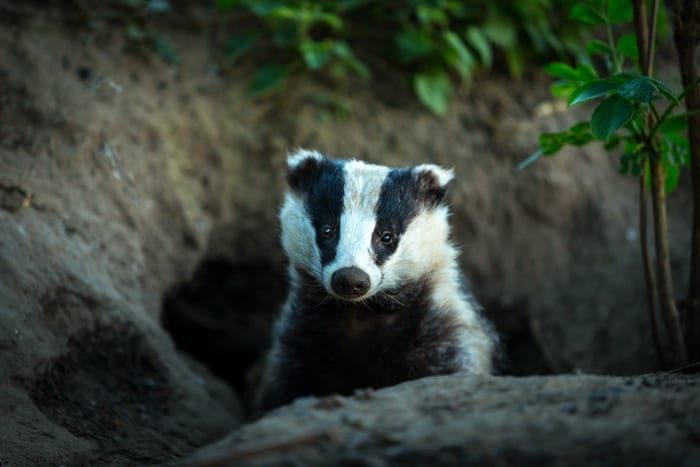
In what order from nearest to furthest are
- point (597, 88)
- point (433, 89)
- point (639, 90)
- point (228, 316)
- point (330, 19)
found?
point (639, 90)
point (597, 88)
point (330, 19)
point (433, 89)
point (228, 316)

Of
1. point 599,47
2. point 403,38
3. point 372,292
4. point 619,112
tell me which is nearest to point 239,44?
point 403,38

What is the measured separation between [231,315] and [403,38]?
2.70 metres

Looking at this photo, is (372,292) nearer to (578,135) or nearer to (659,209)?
(578,135)

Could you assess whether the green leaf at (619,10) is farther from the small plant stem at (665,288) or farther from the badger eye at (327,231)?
the badger eye at (327,231)

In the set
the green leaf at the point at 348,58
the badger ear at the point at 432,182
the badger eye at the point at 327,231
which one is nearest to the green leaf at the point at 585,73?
the badger ear at the point at 432,182

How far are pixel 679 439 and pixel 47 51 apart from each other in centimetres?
420

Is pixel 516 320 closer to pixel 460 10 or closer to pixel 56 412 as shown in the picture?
pixel 460 10

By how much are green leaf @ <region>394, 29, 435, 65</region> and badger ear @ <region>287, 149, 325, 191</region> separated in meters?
1.54

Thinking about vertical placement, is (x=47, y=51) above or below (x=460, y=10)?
below

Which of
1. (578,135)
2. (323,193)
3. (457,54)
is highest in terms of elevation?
(457,54)

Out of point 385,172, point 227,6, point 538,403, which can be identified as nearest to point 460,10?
point 227,6

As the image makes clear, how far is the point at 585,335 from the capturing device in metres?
5.23

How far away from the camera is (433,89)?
5504 millimetres

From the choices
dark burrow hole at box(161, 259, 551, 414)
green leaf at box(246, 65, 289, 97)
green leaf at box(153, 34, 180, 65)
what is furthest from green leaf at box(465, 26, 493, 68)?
green leaf at box(153, 34, 180, 65)
